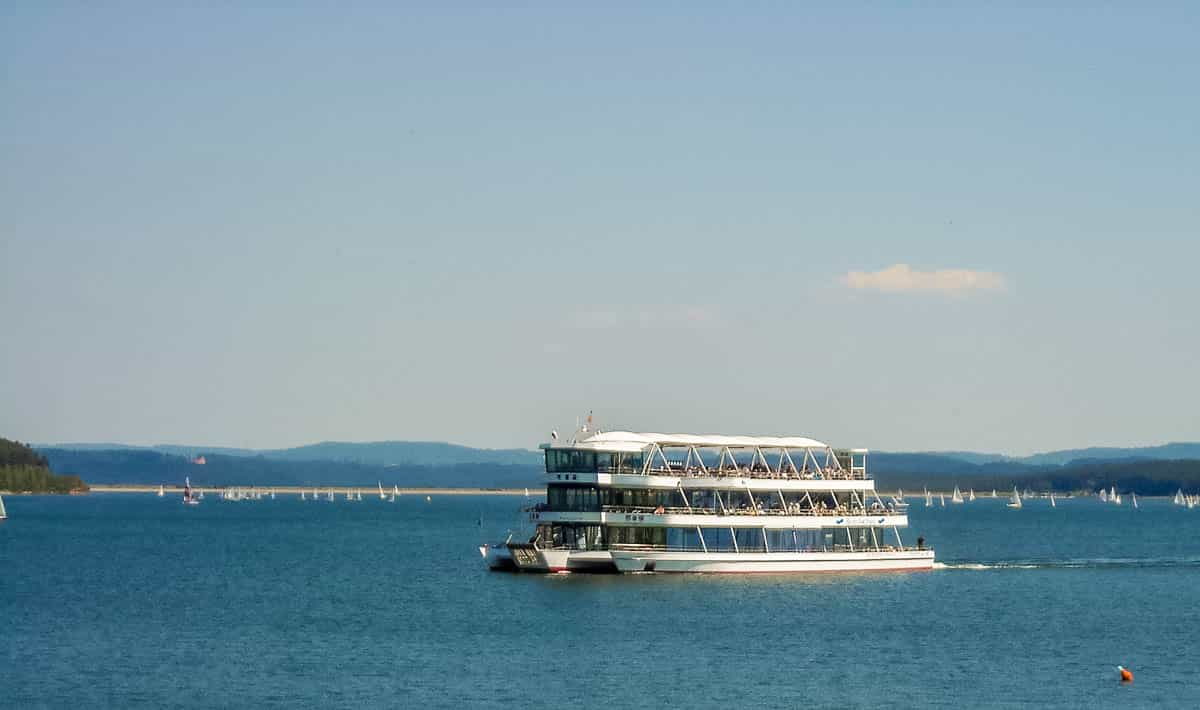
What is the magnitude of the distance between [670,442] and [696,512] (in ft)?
14.9

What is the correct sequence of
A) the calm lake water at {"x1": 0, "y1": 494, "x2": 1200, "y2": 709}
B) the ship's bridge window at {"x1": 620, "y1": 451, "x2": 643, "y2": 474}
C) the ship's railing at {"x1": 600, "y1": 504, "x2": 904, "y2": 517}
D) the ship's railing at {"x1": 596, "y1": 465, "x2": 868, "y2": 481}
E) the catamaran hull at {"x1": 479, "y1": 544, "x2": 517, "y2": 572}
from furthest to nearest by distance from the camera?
the catamaran hull at {"x1": 479, "y1": 544, "x2": 517, "y2": 572} → the ship's railing at {"x1": 596, "y1": 465, "x2": 868, "y2": 481} → the ship's bridge window at {"x1": 620, "y1": 451, "x2": 643, "y2": 474} → the ship's railing at {"x1": 600, "y1": 504, "x2": 904, "y2": 517} → the calm lake water at {"x1": 0, "y1": 494, "x2": 1200, "y2": 709}

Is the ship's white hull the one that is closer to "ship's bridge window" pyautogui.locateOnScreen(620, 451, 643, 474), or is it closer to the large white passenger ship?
the large white passenger ship

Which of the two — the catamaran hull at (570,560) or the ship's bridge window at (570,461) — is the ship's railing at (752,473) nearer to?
the ship's bridge window at (570,461)

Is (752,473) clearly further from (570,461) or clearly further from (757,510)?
(570,461)

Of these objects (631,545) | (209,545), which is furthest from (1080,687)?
(209,545)

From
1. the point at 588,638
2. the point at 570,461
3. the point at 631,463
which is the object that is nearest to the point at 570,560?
the point at 570,461

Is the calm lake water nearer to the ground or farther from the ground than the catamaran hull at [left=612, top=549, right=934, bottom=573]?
nearer to the ground

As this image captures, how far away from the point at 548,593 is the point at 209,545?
80408 millimetres

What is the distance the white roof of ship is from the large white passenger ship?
0.06m

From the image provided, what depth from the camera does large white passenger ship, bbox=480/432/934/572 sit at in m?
103

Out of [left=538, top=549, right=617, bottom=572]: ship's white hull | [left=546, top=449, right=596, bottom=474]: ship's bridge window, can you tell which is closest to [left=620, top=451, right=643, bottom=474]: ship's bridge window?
[left=546, top=449, right=596, bottom=474]: ship's bridge window

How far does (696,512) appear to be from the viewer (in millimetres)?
104438

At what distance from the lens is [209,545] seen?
166500mm

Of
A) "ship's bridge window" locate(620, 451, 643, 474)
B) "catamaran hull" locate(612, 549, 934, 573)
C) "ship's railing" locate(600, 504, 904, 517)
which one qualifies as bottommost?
"catamaran hull" locate(612, 549, 934, 573)
